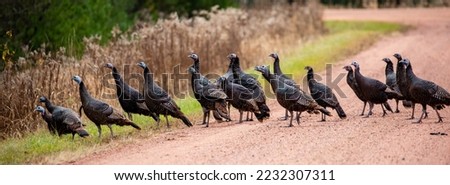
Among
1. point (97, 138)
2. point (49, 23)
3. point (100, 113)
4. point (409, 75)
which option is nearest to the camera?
point (100, 113)

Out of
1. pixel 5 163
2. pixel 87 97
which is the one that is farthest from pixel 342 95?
pixel 5 163

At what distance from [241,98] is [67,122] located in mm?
2912

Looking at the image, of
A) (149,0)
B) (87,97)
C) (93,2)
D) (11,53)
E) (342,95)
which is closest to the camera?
(87,97)

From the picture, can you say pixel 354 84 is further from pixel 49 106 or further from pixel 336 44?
pixel 336 44

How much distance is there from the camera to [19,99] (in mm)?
16891

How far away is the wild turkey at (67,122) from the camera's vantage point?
1482 centimetres

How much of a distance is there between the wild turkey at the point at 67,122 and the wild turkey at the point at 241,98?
2.57 m

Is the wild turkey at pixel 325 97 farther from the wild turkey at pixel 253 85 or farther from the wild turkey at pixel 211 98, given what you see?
the wild turkey at pixel 211 98

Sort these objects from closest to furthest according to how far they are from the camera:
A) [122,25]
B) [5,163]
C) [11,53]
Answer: [5,163] < [11,53] < [122,25]

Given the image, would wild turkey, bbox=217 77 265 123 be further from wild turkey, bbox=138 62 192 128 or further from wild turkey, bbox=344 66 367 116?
wild turkey, bbox=344 66 367 116

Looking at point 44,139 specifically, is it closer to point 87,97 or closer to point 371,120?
point 87,97

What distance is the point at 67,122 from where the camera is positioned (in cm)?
1485

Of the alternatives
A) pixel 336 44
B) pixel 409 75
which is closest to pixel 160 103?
pixel 409 75

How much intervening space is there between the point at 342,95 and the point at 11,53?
6536 millimetres
